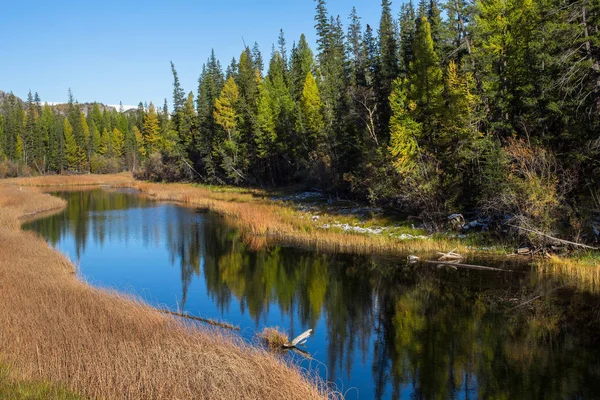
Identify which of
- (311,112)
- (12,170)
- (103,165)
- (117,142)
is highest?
(117,142)

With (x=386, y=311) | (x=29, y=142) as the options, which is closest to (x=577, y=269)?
(x=386, y=311)

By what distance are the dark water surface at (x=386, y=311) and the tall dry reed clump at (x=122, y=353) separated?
2.58 meters

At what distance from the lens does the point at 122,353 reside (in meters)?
9.74

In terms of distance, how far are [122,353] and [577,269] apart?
16929mm

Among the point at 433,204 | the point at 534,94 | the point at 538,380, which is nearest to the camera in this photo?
the point at 538,380

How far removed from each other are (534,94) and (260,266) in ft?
52.4

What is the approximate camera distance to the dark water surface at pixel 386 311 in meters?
11.4

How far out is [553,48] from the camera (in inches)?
872

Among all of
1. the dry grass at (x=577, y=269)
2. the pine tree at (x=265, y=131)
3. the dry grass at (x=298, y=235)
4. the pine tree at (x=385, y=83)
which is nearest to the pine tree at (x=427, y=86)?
the pine tree at (x=385, y=83)

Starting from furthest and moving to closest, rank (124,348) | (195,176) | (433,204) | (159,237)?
(195,176)
(159,237)
(433,204)
(124,348)

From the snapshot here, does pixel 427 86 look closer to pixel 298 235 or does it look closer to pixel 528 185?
pixel 528 185

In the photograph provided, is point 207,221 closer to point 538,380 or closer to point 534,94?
point 534,94

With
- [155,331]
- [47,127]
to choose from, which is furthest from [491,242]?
[47,127]

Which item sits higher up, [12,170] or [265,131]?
[265,131]
